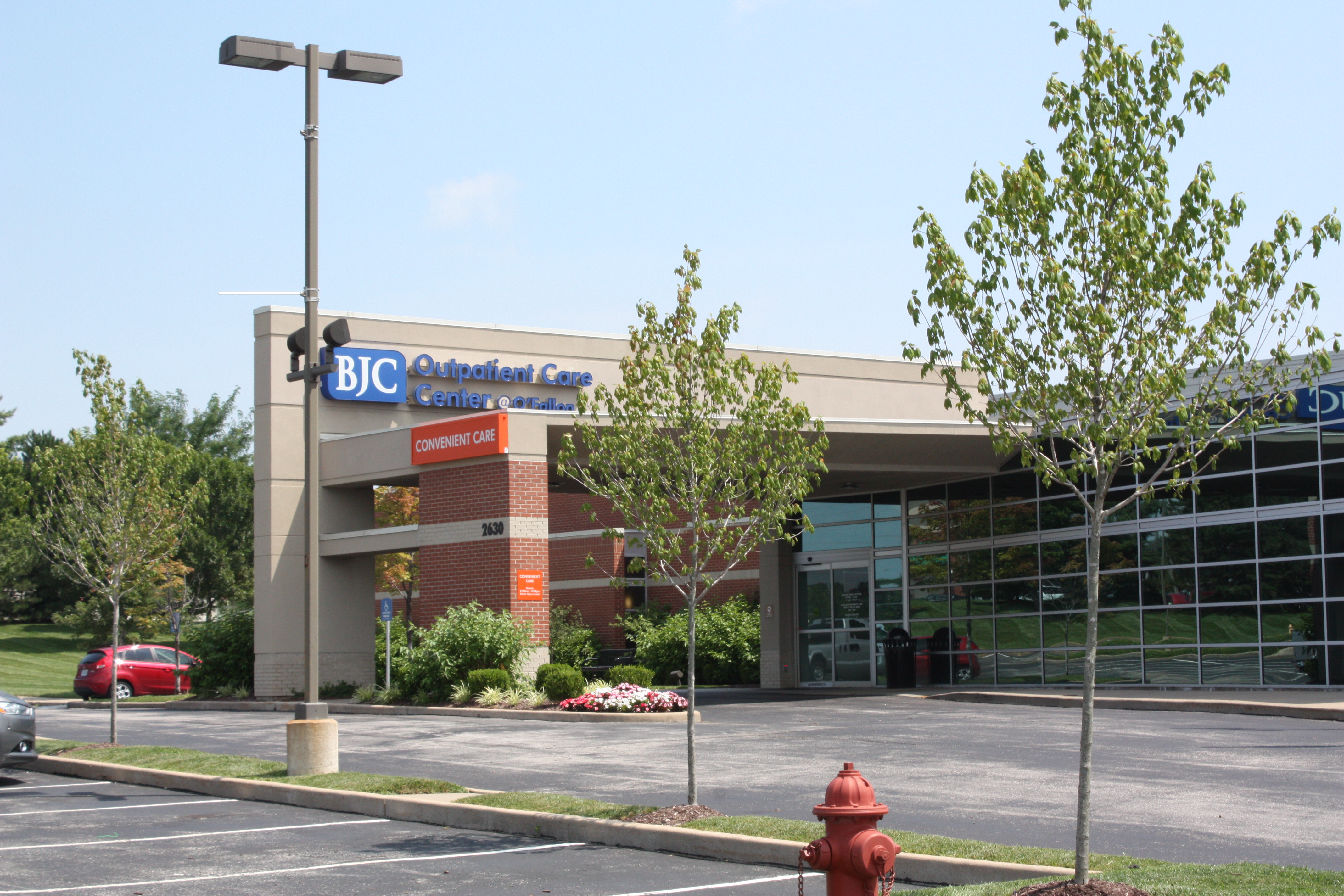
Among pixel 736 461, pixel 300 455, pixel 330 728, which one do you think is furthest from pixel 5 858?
pixel 300 455

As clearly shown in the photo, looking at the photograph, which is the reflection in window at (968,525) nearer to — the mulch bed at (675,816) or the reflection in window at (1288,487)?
the reflection in window at (1288,487)

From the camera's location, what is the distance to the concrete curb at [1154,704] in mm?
21094

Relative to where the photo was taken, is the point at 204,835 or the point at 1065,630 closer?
the point at 204,835

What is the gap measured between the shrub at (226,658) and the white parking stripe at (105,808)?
62.8 feet

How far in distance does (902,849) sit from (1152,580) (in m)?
19.5

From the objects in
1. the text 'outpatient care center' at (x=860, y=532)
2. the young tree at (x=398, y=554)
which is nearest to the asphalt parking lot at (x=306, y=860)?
the text 'outpatient care center' at (x=860, y=532)

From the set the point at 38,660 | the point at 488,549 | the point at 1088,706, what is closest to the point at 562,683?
the point at 488,549

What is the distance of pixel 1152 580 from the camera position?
27203 millimetres

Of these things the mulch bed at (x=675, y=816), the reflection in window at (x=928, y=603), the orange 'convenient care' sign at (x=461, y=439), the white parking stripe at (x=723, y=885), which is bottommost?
the white parking stripe at (x=723, y=885)

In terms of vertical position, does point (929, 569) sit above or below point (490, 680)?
above

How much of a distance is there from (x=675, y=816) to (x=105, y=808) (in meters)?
6.10

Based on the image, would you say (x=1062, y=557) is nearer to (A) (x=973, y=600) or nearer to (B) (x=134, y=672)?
(A) (x=973, y=600)

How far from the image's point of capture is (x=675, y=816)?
11.0 m

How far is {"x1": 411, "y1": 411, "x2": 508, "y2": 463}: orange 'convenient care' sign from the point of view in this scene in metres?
25.9
